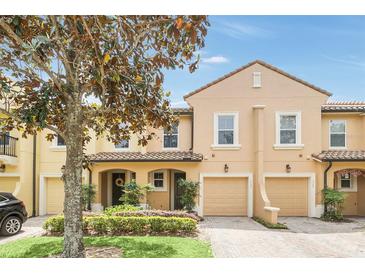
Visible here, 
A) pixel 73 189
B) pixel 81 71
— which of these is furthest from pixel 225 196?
pixel 81 71

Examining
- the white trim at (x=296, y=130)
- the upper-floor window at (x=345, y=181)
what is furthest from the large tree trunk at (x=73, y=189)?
the upper-floor window at (x=345, y=181)

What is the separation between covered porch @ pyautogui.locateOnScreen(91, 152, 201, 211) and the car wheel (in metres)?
4.25

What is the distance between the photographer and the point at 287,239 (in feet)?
29.3

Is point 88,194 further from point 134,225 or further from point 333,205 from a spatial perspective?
point 333,205

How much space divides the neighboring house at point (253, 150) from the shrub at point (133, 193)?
550 millimetres

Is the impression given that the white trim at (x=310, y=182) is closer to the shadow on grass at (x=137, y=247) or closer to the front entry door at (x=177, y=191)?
the front entry door at (x=177, y=191)

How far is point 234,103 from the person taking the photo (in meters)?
14.0

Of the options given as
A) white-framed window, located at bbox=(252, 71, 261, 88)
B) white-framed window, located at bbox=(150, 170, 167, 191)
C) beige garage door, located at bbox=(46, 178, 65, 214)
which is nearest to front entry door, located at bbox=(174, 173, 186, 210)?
white-framed window, located at bbox=(150, 170, 167, 191)

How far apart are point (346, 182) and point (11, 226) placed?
1386 centimetres

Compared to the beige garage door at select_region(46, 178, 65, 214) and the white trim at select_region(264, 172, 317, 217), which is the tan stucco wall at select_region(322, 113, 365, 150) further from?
the beige garage door at select_region(46, 178, 65, 214)

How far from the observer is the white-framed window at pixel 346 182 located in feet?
47.3
